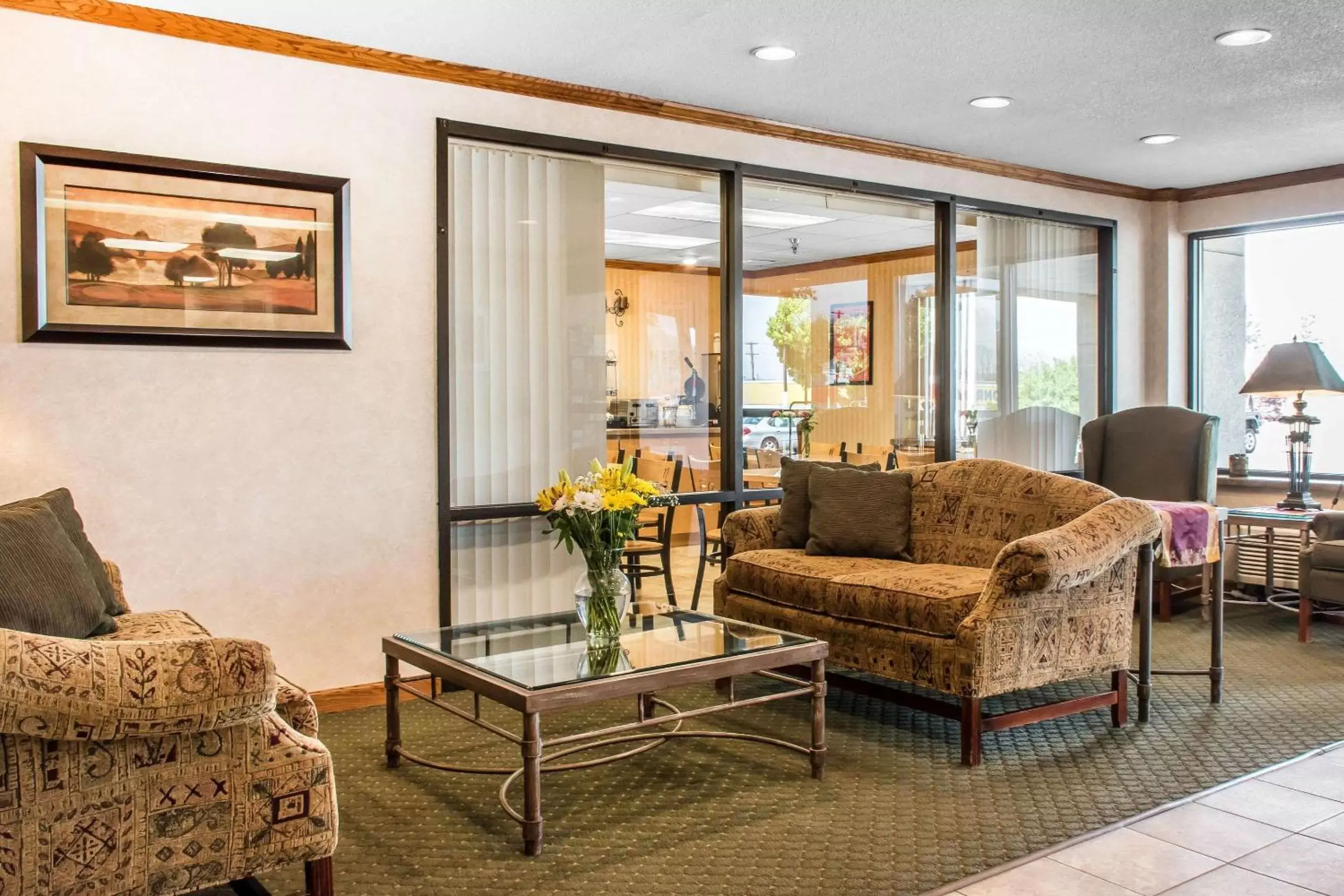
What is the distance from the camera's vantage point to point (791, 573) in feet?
13.7

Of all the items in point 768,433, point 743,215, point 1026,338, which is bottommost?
point 768,433

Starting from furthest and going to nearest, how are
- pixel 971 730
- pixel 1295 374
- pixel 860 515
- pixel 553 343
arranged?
1. pixel 1295 374
2. pixel 553 343
3. pixel 860 515
4. pixel 971 730

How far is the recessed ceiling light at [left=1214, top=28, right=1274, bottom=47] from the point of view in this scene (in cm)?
391

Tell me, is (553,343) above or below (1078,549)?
above

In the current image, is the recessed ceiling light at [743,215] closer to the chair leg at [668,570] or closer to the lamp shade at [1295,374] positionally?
the chair leg at [668,570]

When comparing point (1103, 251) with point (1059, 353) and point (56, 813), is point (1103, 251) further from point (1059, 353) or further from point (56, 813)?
point (56, 813)

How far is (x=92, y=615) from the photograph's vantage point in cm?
284

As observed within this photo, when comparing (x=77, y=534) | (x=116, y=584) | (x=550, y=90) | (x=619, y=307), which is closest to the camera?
(x=77, y=534)

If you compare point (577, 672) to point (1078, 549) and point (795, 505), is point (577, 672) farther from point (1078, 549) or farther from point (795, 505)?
point (795, 505)

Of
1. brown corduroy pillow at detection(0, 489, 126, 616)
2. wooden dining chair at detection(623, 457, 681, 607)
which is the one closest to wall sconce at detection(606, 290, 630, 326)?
wooden dining chair at detection(623, 457, 681, 607)

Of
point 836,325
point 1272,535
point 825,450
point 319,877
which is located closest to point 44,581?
point 319,877

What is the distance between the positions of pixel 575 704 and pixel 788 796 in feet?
2.53

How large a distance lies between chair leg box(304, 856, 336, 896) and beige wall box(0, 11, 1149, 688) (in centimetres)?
177

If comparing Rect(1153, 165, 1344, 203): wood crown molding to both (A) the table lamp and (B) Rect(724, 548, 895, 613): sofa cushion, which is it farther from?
(B) Rect(724, 548, 895, 613): sofa cushion
